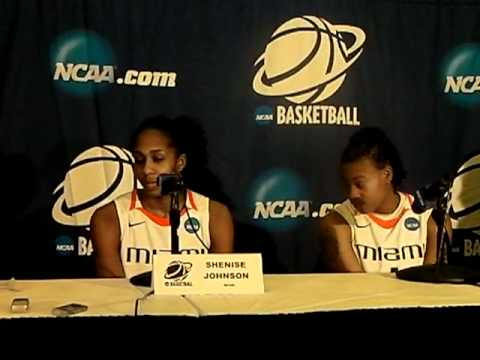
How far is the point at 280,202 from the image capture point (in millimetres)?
3379

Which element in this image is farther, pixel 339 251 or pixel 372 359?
pixel 339 251

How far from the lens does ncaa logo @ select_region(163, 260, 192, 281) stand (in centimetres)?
201

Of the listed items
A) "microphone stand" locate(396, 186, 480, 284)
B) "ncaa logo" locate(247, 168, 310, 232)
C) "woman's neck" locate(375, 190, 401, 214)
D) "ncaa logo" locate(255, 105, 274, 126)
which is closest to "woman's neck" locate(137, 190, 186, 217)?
"ncaa logo" locate(247, 168, 310, 232)

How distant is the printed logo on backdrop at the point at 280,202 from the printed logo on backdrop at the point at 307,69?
242 mm

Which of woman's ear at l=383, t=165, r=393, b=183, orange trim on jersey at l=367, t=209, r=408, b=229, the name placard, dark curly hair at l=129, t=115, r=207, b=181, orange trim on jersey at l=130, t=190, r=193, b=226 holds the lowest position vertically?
the name placard

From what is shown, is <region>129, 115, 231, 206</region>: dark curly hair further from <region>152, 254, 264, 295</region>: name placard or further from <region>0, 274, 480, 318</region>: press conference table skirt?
<region>152, 254, 264, 295</region>: name placard

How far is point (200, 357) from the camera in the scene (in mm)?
1791

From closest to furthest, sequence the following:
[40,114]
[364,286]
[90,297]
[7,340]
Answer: [7,340] → [90,297] → [364,286] → [40,114]

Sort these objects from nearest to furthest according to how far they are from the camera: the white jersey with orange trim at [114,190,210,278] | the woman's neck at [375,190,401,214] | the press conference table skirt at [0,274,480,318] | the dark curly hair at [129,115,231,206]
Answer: the press conference table skirt at [0,274,480,318]
the white jersey with orange trim at [114,190,210,278]
the dark curly hair at [129,115,231,206]
the woman's neck at [375,190,401,214]

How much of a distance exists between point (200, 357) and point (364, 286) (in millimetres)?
611

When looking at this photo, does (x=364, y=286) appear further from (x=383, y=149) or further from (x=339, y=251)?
(x=383, y=149)

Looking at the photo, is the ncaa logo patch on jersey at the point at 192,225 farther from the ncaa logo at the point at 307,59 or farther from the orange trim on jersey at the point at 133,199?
the ncaa logo at the point at 307,59

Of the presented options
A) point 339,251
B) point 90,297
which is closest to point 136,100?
point 339,251

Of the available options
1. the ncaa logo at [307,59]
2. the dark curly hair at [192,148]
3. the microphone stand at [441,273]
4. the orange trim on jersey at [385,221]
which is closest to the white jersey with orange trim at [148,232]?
the dark curly hair at [192,148]
